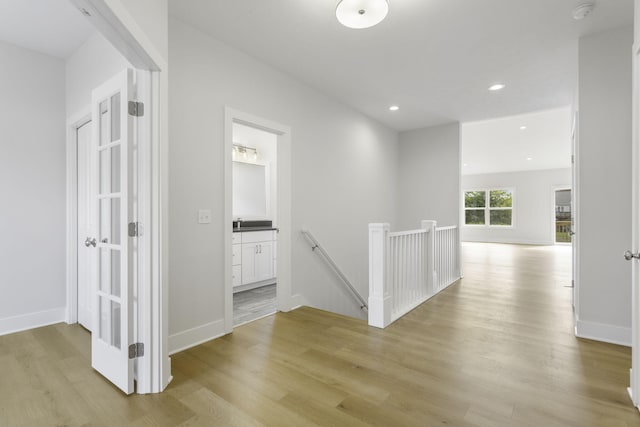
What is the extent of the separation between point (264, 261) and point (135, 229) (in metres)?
3.18

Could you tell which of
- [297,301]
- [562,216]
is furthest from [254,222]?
[562,216]

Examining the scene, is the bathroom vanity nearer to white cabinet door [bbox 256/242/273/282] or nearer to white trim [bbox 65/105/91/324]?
white cabinet door [bbox 256/242/273/282]

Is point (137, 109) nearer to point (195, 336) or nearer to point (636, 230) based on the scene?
point (195, 336)

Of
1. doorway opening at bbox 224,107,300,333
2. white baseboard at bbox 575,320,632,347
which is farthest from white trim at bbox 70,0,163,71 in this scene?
white baseboard at bbox 575,320,632,347

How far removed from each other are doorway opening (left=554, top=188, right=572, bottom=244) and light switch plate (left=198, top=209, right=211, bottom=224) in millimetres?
12157

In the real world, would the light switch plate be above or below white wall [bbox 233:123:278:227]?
below

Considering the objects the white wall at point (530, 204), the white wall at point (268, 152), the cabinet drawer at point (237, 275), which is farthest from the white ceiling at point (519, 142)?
the cabinet drawer at point (237, 275)

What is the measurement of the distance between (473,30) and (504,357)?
2768mm

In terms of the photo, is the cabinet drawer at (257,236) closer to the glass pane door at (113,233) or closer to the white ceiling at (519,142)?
the glass pane door at (113,233)

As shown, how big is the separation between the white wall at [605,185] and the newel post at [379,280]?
172 centimetres

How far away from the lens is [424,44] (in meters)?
2.91

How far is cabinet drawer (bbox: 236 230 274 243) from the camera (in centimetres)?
471

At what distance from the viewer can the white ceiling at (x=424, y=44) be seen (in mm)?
2414

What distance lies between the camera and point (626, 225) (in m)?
2.57
